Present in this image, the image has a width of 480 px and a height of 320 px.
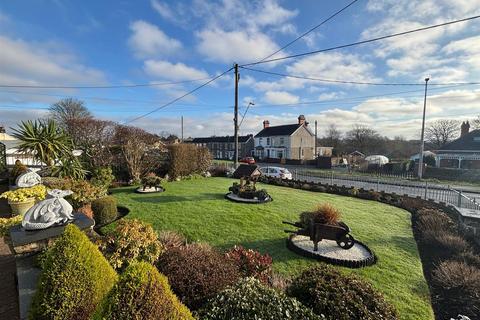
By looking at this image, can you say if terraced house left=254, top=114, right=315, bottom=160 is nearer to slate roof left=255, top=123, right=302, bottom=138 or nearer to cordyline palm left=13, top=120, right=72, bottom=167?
slate roof left=255, top=123, right=302, bottom=138

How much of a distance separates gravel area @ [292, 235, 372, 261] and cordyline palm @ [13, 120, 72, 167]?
11445mm

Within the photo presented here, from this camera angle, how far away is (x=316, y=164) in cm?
3841

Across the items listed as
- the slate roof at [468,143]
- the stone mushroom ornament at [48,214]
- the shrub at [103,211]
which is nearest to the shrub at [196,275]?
the stone mushroom ornament at [48,214]

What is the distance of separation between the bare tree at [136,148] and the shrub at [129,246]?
12.4 meters

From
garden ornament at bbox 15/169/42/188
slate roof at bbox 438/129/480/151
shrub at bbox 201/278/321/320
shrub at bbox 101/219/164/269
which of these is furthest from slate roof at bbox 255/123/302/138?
shrub at bbox 201/278/321/320

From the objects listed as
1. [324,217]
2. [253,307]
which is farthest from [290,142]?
[253,307]

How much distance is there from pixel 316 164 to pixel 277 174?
1926 centimetres

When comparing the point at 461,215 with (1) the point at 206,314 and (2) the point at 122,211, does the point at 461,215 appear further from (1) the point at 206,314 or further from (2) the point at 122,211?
(2) the point at 122,211

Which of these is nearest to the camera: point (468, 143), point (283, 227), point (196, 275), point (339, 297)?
point (339, 297)

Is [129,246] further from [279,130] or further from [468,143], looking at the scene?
[279,130]

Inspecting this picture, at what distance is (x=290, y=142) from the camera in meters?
46.4

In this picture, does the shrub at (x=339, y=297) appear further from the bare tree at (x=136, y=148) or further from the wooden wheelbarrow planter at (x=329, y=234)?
the bare tree at (x=136, y=148)

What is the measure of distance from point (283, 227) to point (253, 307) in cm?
584

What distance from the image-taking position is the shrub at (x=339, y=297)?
3072mm
